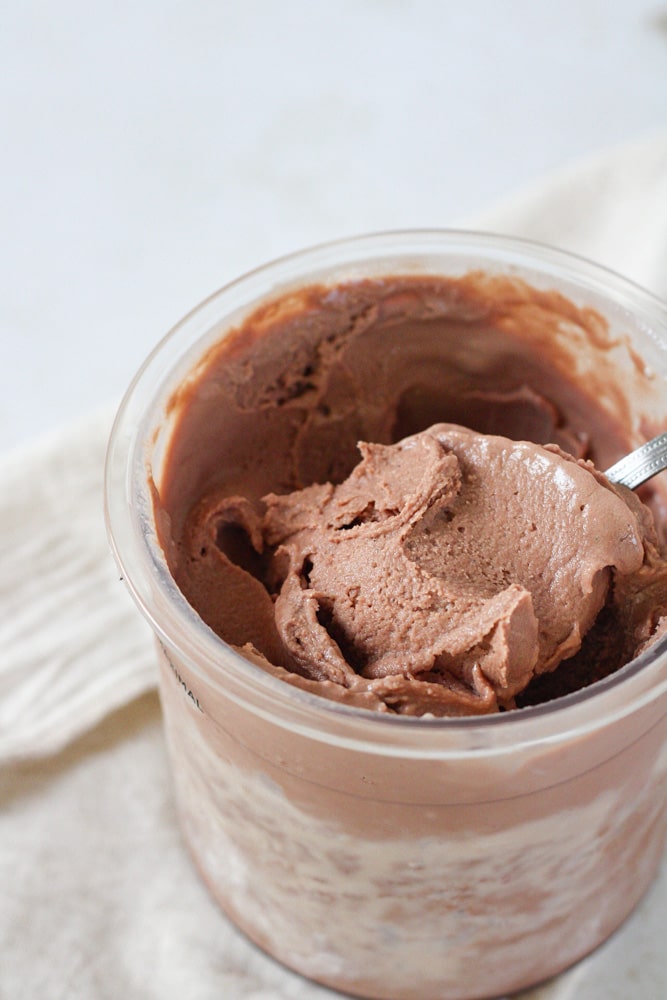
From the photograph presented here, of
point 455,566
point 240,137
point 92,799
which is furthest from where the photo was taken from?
point 240,137

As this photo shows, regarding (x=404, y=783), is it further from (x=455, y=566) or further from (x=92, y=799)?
(x=92, y=799)

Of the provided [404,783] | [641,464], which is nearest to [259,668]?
[404,783]

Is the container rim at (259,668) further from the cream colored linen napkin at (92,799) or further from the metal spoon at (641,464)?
the cream colored linen napkin at (92,799)

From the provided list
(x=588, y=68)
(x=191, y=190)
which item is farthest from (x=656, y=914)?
(x=588, y=68)

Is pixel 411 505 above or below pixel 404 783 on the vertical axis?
above

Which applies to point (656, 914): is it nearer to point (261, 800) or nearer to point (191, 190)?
point (261, 800)

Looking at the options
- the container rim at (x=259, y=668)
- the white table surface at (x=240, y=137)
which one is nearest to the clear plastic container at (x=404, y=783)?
the container rim at (x=259, y=668)
